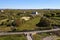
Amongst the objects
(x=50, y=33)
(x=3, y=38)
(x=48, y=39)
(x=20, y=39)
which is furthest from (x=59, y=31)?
(x=3, y=38)

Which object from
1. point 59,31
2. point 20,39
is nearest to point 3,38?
point 20,39

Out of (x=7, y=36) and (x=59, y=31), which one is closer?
(x=7, y=36)

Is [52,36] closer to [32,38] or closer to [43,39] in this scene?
[43,39]

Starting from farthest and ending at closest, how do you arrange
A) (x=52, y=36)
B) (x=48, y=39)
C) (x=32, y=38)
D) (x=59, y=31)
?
(x=59, y=31) → (x=52, y=36) → (x=48, y=39) → (x=32, y=38)

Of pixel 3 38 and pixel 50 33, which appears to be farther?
pixel 50 33

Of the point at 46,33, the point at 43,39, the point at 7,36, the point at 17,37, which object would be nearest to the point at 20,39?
the point at 17,37

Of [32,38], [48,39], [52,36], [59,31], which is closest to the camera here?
[32,38]

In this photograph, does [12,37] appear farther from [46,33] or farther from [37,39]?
[46,33]

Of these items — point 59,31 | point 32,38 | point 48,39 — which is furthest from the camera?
point 59,31

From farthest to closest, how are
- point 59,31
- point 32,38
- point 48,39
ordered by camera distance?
point 59,31, point 48,39, point 32,38
